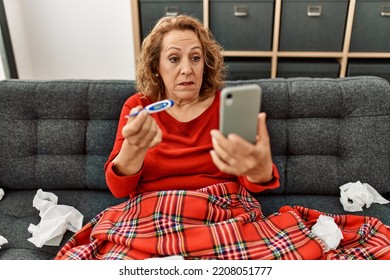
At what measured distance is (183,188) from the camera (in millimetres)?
1126

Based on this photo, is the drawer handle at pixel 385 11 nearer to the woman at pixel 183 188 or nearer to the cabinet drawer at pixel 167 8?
the cabinet drawer at pixel 167 8

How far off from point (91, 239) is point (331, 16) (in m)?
1.88

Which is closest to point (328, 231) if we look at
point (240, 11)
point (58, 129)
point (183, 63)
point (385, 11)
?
point (183, 63)

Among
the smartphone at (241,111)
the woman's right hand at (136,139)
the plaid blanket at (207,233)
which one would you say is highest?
the smartphone at (241,111)

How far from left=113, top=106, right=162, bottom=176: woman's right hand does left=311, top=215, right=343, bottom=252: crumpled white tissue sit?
0.57m

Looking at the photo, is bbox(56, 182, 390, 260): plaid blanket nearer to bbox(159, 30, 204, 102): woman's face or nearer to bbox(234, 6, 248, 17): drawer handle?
bbox(159, 30, 204, 102): woman's face

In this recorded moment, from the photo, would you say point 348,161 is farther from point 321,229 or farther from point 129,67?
point 129,67

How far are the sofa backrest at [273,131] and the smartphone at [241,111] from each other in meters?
0.70

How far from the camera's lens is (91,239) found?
1061 mm

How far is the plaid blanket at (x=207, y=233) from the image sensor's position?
0.95 metres

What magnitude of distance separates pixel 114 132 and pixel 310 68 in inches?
54.5

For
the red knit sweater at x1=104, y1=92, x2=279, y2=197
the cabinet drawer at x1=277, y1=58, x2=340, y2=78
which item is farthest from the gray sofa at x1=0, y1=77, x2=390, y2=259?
the cabinet drawer at x1=277, y1=58, x2=340, y2=78

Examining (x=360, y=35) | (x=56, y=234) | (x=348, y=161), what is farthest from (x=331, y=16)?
(x=56, y=234)

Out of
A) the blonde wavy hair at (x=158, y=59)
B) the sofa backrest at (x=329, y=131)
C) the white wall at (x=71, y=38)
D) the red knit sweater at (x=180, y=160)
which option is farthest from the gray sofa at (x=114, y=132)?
the white wall at (x=71, y=38)
